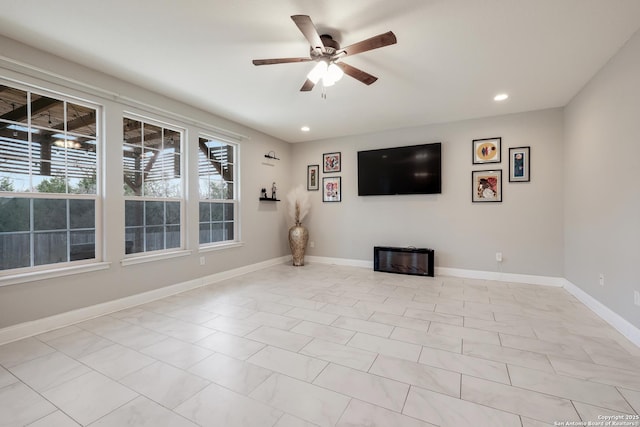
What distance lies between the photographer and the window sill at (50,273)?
95.7 inches

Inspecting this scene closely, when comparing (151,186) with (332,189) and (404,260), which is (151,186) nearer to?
(332,189)

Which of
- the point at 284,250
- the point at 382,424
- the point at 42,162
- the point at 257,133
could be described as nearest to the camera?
the point at 382,424

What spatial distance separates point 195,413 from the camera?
5.15 feet

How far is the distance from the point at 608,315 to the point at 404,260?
8.43 ft

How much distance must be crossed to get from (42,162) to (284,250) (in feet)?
13.5

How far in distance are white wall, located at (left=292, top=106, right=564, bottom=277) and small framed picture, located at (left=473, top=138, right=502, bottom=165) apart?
0.07 meters

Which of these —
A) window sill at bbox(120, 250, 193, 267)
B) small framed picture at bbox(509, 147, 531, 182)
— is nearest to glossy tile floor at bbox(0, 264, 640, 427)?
window sill at bbox(120, 250, 193, 267)

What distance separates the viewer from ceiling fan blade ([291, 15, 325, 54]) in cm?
183

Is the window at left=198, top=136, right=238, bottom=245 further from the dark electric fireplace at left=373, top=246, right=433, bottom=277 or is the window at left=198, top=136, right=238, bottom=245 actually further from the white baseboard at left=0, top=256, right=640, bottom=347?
the dark electric fireplace at left=373, top=246, right=433, bottom=277

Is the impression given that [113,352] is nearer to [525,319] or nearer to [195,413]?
[195,413]

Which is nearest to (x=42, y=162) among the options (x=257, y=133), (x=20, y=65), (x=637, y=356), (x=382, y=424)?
(x=20, y=65)

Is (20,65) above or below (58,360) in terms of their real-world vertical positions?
above

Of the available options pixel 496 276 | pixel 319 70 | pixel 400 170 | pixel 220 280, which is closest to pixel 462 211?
pixel 496 276

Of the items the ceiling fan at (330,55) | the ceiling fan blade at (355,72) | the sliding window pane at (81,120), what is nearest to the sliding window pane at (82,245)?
the sliding window pane at (81,120)
